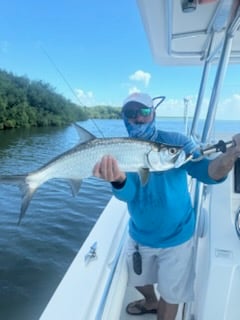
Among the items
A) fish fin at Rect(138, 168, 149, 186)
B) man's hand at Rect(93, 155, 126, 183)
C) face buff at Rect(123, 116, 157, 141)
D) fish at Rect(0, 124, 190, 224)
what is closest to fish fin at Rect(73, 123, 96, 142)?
fish at Rect(0, 124, 190, 224)

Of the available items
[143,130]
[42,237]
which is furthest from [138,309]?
[42,237]

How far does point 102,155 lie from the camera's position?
1616 mm

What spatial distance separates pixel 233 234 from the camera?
183cm

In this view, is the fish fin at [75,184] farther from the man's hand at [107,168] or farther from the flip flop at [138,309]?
the flip flop at [138,309]

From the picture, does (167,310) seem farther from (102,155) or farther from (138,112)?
(138,112)

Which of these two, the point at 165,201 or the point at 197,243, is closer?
the point at 165,201

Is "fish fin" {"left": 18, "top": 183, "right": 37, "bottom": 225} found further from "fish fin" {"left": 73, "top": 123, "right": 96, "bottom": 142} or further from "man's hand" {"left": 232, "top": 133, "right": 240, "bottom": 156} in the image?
"man's hand" {"left": 232, "top": 133, "right": 240, "bottom": 156}

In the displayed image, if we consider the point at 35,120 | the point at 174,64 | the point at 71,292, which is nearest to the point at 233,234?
the point at 71,292

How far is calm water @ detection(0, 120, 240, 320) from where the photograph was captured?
4.91 m

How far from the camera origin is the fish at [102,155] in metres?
1.61

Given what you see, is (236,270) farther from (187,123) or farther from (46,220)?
(46,220)

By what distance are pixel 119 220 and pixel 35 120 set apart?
38438 millimetres

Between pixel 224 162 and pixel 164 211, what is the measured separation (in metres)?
0.39

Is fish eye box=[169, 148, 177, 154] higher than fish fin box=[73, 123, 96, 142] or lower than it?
lower
